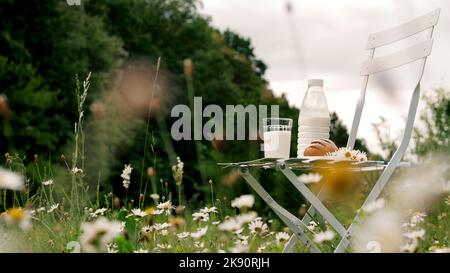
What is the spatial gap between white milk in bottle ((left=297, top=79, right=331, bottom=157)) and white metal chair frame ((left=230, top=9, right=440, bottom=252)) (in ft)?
0.73

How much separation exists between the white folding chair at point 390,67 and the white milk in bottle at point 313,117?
18 centimetres

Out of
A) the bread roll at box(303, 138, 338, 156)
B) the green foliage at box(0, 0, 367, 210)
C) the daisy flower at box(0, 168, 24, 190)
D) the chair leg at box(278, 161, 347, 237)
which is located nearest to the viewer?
the daisy flower at box(0, 168, 24, 190)

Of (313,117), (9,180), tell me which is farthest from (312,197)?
(9,180)

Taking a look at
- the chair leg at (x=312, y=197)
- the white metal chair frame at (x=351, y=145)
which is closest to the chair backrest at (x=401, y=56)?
the white metal chair frame at (x=351, y=145)

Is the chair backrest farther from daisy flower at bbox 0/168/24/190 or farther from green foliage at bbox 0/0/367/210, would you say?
green foliage at bbox 0/0/367/210

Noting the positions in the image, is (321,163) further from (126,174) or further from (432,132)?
(432,132)

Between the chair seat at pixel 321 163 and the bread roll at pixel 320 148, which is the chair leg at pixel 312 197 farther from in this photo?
the bread roll at pixel 320 148

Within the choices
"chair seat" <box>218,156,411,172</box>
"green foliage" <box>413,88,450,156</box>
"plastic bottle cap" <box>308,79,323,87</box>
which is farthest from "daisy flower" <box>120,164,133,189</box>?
"green foliage" <box>413,88,450,156</box>

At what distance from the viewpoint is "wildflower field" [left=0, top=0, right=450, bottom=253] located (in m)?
3.44

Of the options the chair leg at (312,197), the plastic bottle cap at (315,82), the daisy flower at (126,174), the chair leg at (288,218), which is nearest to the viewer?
the chair leg at (312,197)

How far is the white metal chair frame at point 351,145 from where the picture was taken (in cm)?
289

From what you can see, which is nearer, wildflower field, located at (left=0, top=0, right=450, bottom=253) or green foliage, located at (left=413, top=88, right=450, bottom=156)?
wildflower field, located at (left=0, top=0, right=450, bottom=253)

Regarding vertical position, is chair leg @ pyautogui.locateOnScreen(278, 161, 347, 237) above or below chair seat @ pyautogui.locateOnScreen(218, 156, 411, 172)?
below

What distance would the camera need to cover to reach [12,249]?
10.0 ft
